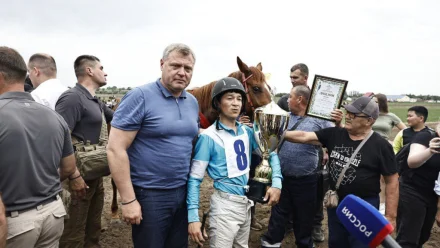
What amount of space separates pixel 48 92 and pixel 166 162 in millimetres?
2222

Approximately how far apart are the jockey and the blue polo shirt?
165 mm

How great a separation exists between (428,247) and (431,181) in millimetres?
2088

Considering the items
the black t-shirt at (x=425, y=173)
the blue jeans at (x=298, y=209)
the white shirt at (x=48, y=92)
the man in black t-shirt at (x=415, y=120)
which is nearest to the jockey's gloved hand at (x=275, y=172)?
the blue jeans at (x=298, y=209)

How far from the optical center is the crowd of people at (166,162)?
7.08ft

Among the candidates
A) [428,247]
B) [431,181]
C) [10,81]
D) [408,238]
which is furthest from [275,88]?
[428,247]

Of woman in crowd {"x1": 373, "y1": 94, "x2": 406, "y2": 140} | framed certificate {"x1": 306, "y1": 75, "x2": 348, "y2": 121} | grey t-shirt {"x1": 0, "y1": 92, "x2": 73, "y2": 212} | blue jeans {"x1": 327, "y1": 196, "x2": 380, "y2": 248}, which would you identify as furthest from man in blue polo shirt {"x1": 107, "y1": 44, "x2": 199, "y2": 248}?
woman in crowd {"x1": 373, "y1": 94, "x2": 406, "y2": 140}

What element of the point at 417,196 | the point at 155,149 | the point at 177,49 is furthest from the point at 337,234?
the point at 177,49

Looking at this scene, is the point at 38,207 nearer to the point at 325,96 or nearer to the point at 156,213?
the point at 156,213

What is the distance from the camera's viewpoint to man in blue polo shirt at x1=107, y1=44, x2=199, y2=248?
2.22m

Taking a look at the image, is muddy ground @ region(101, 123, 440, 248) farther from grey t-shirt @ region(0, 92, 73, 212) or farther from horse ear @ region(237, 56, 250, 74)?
horse ear @ region(237, 56, 250, 74)

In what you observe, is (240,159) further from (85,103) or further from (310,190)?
(85,103)

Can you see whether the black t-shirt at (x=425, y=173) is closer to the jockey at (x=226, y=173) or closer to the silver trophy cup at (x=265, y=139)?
the silver trophy cup at (x=265, y=139)

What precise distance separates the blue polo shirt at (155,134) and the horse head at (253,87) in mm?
1482

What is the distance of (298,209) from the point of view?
12.9 ft
